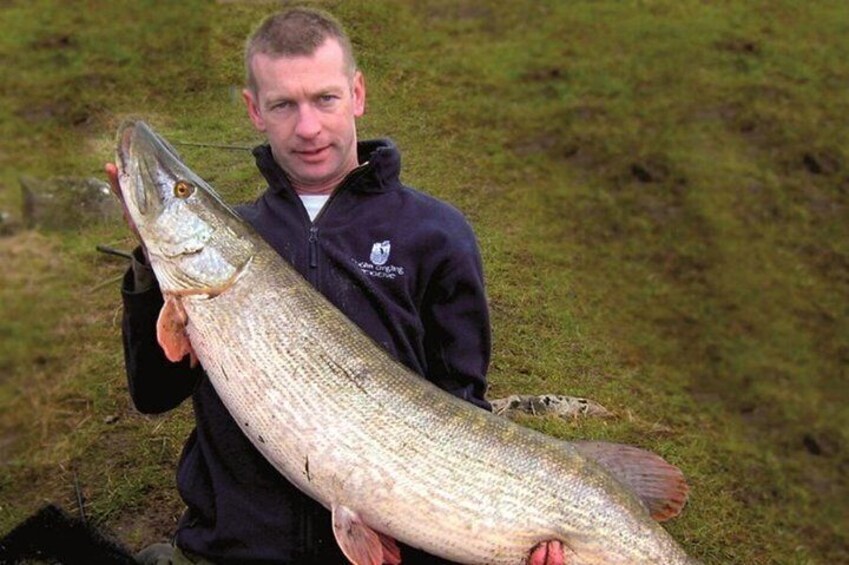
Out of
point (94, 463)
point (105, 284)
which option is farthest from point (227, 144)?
point (94, 463)

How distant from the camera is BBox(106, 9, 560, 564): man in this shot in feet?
8.41

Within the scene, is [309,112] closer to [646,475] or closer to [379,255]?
[379,255]

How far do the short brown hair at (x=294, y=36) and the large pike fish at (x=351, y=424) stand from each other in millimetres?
458

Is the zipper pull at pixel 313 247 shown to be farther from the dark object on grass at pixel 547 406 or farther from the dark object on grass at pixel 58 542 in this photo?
the dark object on grass at pixel 547 406

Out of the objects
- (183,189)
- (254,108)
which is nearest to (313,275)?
(183,189)

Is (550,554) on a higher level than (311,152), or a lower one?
lower

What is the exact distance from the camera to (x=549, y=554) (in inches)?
95.6

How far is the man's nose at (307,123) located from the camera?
2.58m

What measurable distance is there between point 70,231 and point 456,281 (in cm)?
520

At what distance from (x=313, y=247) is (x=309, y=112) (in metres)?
0.42

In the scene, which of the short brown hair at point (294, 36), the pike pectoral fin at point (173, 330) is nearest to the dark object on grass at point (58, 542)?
the pike pectoral fin at point (173, 330)

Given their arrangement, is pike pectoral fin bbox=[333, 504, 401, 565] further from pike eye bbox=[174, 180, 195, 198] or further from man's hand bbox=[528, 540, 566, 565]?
pike eye bbox=[174, 180, 195, 198]

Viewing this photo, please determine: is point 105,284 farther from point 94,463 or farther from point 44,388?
point 94,463

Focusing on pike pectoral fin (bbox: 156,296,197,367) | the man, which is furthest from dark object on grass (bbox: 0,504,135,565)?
pike pectoral fin (bbox: 156,296,197,367)
